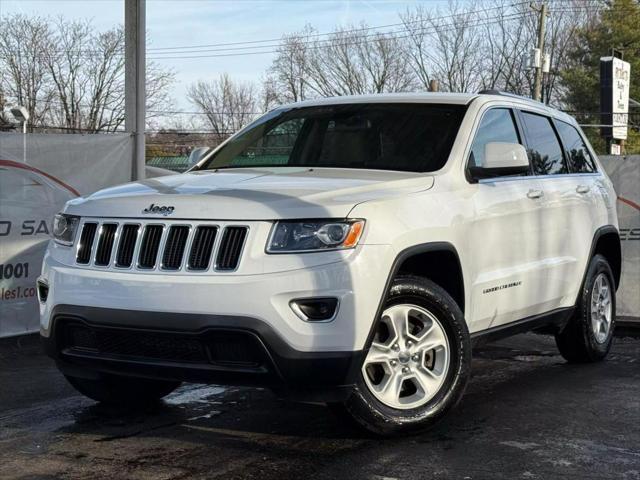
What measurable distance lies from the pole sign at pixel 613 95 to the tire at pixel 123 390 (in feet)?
80.7

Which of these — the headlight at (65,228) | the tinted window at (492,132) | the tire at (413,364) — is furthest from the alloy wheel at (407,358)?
the headlight at (65,228)

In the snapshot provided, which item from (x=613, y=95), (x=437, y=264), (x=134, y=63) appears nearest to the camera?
(x=437, y=264)

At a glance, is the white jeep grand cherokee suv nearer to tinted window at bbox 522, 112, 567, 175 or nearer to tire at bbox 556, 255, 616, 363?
tinted window at bbox 522, 112, 567, 175

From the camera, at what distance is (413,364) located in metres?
4.51

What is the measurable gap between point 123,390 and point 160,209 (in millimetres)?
1381

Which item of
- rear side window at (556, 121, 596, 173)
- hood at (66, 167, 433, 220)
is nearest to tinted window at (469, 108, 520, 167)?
hood at (66, 167, 433, 220)

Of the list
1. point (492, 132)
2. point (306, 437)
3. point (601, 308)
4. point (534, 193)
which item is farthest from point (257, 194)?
point (601, 308)

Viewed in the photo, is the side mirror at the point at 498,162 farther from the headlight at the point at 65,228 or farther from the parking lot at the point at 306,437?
the headlight at the point at 65,228

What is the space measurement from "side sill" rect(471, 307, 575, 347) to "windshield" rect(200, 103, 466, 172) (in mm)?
1049

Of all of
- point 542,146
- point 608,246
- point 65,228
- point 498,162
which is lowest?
point 608,246

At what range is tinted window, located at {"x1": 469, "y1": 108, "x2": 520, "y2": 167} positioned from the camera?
5.25m

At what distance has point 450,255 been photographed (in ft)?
15.6

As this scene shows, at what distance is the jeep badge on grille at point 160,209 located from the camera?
425 cm

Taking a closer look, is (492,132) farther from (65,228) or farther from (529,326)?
(65,228)
